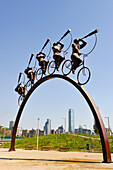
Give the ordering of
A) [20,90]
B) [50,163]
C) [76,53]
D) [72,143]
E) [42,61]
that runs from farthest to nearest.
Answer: [72,143] → [20,90] → [42,61] → [76,53] → [50,163]

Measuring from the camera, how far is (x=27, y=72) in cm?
1711

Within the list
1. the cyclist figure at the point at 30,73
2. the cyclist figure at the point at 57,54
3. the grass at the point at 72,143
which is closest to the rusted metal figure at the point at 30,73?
the cyclist figure at the point at 30,73

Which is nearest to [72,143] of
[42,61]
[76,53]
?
[42,61]

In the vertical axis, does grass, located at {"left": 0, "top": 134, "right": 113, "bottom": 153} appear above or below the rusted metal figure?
below

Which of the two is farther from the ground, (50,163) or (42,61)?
(42,61)

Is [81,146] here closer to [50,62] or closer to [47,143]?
[47,143]

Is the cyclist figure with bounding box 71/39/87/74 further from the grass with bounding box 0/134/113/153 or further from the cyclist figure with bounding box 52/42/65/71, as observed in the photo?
the grass with bounding box 0/134/113/153

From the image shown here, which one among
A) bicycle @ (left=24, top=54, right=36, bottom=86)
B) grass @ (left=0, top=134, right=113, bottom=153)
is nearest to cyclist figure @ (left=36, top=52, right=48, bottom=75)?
bicycle @ (left=24, top=54, right=36, bottom=86)

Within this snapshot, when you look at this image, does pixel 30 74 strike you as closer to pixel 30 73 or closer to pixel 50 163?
pixel 30 73

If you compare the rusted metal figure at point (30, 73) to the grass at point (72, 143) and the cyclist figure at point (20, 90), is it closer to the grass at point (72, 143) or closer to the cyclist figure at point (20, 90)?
the cyclist figure at point (20, 90)

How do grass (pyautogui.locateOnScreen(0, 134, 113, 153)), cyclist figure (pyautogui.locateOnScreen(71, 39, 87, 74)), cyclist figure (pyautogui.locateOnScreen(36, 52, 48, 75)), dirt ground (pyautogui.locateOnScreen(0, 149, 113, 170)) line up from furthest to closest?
grass (pyautogui.locateOnScreen(0, 134, 113, 153)) → cyclist figure (pyautogui.locateOnScreen(36, 52, 48, 75)) → cyclist figure (pyautogui.locateOnScreen(71, 39, 87, 74)) → dirt ground (pyautogui.locateOnScreen(0, 149, 113, 170))

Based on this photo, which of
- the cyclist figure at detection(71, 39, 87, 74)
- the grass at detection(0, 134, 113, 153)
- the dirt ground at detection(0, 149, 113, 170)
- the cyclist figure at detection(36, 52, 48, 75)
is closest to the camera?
the dirt ground at detection(0, 149, 113, 170)

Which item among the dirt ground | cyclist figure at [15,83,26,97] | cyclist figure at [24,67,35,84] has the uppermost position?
cyclist figure at [24,67,35,84]

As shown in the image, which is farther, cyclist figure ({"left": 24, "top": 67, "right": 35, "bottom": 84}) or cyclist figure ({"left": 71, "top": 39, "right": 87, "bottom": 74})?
cyclist figure ({"left": 24, "top": 67, "right": 35, "bottom": 84})
